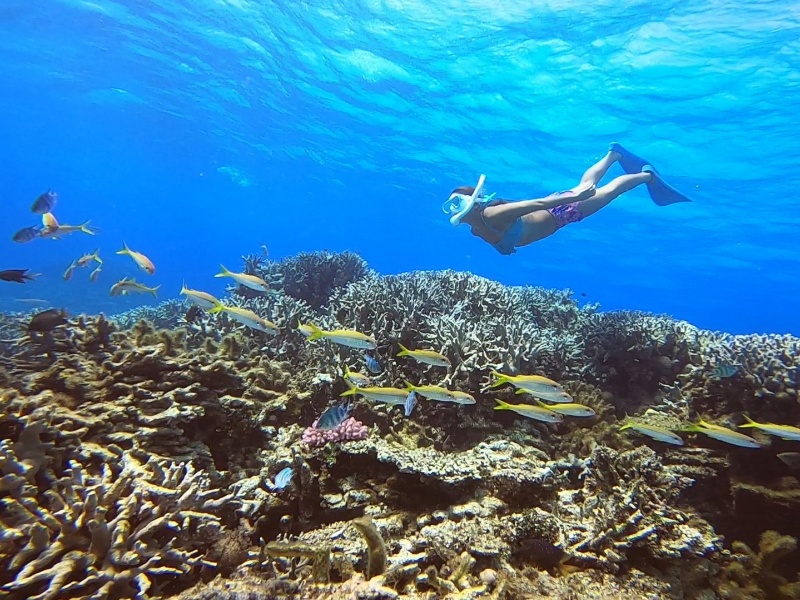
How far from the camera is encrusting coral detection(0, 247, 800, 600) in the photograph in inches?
114

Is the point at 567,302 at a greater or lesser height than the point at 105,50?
lesser

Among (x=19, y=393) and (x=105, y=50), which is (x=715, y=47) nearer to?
(x=19, y=393)

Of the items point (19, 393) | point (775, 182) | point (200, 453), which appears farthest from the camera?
point (775, 182)

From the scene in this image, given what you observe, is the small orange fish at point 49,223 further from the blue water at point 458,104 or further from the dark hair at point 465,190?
the blue water at point 458,104

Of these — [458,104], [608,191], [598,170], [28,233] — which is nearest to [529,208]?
[608,191]

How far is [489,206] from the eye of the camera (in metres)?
7.86

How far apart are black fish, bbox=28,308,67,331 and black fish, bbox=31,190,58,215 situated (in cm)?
408

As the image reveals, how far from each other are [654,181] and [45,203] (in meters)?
12.9

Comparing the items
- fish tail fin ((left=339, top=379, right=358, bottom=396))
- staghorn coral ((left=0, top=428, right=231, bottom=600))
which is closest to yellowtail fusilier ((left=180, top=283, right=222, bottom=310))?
fish tail fin ((left=339, top=379, right=358, bottom=396))

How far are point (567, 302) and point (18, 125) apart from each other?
78679 millimetres

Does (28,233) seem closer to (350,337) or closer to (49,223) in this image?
(49,223)

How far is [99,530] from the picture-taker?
2707 mm

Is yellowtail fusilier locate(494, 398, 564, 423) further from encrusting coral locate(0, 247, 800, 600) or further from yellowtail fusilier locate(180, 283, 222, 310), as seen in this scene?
yellowtail fusilier locate(180, 283, 222, 310)

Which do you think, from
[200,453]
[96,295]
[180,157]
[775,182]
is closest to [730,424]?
[200,453]
